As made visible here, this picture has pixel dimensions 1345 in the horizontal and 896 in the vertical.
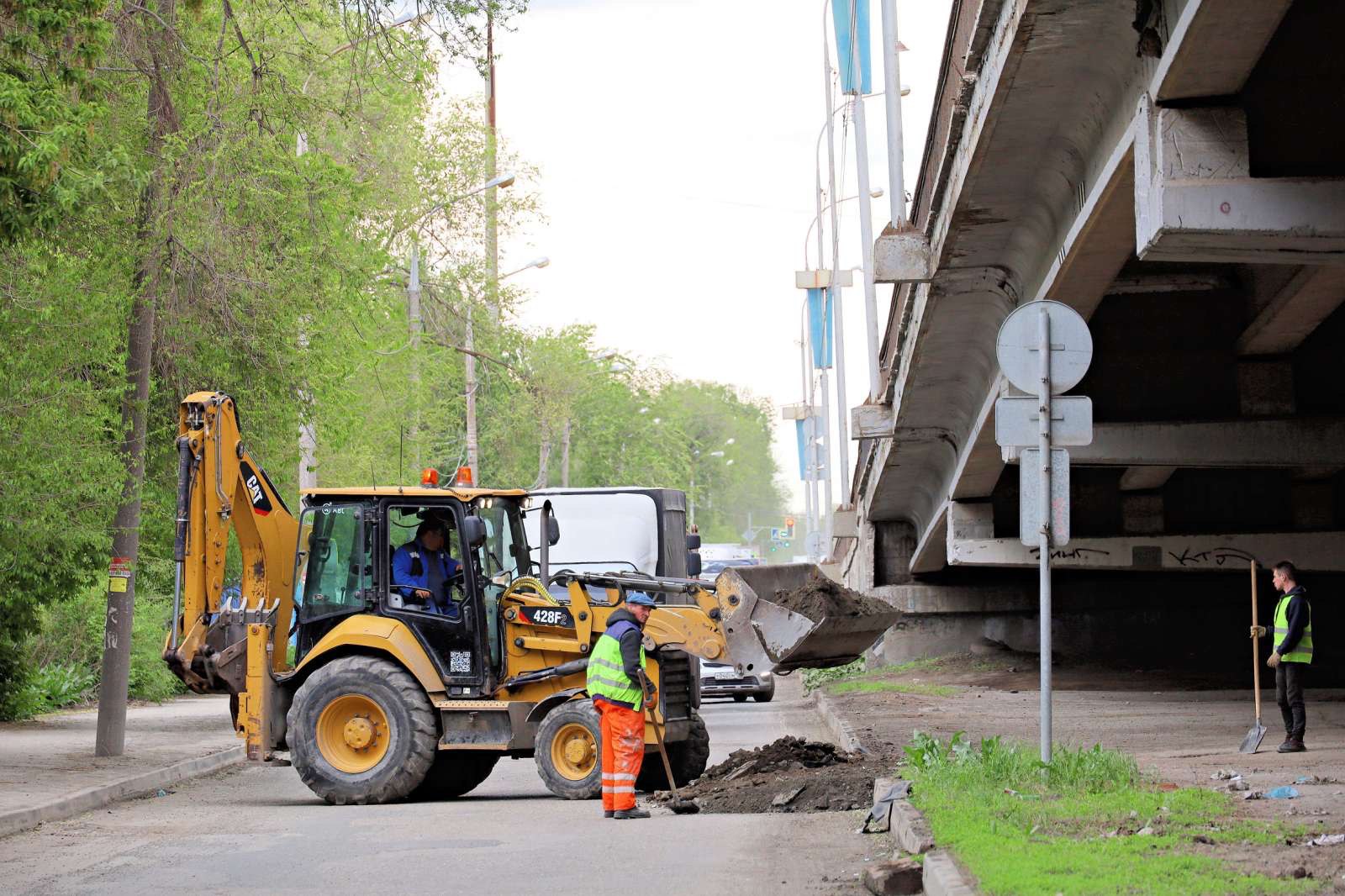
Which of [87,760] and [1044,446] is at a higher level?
[1044,446]

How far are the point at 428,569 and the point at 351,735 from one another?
5.09 ft

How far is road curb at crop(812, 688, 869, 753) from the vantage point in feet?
55.3

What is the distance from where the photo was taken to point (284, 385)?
19016 millimetres

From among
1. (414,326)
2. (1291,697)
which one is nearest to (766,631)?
(1291,697)

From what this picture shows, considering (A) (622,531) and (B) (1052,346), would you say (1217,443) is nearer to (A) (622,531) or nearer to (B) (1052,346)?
(A) (622,531)

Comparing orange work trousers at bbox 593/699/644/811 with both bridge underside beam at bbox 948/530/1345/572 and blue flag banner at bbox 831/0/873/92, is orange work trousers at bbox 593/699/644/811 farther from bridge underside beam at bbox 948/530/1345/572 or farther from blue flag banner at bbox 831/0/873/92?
blue flag banner at bbox 831/0/873/92

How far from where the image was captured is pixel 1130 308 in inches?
763

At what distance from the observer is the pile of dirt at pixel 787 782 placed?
1284cm

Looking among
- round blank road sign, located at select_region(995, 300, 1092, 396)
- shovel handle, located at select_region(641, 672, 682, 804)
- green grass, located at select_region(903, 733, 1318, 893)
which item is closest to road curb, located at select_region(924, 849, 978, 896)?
green grass, located at select_region(903, 733, 1318, 893)

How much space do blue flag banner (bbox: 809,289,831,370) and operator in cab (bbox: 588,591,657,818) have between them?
116 ft

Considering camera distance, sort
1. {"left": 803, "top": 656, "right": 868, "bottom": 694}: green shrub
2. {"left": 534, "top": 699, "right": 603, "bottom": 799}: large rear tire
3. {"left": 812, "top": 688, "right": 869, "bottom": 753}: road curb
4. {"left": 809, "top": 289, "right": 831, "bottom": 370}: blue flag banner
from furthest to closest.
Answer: {"left": 809, "top": 289, "right": 831, "bottom": 370}: blue flag banner
{"left": 803, "top": 656, "right": 868, "bottom": 694}: green shrub
{"left": 812, "top": 688, "right": 869, "bottom": 753}: road curb
{"left": 534, "top": 699, "right": 603, "bottom": 799}: large rear tire

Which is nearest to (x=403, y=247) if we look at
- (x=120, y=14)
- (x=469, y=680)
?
(x=120, y=14)

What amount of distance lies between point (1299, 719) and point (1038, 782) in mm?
5073

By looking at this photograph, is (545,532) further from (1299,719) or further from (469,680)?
(1299,719)
